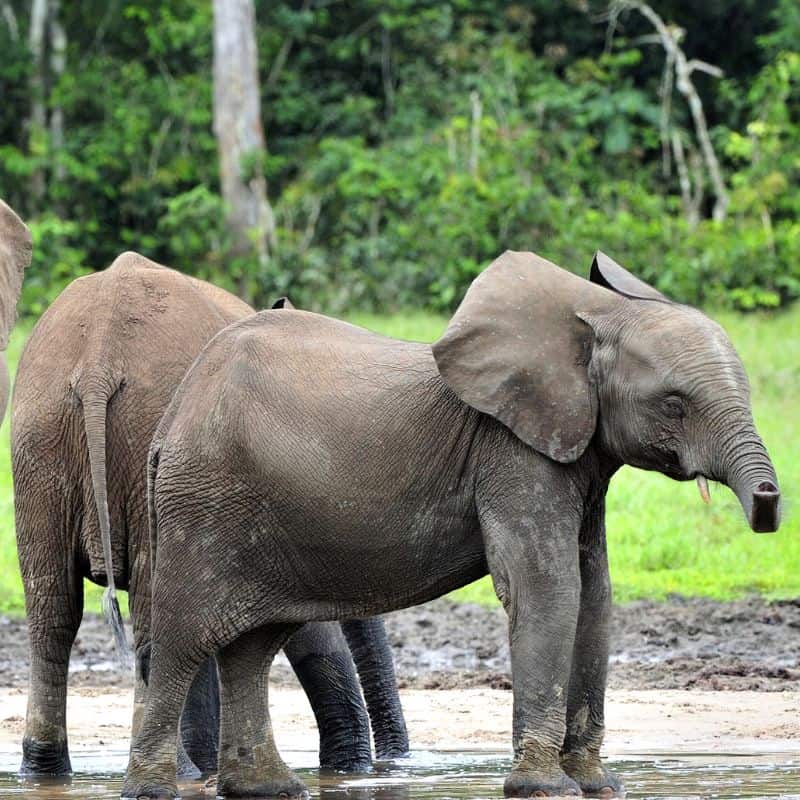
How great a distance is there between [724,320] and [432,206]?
10.9ft

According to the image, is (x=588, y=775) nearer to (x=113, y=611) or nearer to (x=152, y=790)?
(x=152, y=790)

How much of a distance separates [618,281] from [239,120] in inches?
581

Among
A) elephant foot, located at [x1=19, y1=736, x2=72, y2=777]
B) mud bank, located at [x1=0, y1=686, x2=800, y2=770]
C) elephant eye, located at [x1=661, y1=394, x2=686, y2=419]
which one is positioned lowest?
mud bank, located at [x1=0, y1=686, x2=800, y2=770]

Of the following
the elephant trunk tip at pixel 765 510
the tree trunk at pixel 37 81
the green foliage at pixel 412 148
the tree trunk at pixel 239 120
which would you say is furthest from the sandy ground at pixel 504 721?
the tree trunk at pixel 37 81

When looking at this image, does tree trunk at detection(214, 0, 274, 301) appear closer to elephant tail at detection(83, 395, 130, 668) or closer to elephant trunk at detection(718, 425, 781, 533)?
elephant tail at detection(83, 395, 130, 668)

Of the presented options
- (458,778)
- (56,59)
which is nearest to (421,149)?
(56,59)

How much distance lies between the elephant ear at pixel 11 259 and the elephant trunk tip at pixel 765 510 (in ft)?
8.00

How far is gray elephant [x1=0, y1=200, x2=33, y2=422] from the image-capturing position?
6.40 m

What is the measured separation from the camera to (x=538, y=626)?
18.4 feet

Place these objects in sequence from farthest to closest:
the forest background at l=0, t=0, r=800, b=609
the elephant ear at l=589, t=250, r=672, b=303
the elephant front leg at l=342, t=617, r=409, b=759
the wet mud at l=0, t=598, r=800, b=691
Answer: the forest background at l=0, t=0, r=800, b=609
the wet mud at l=0, t=598, r=800, b=691
the elephant front leg at l=342, t=617, r=409, b=759
the elephant ear at l=589, t=250, r=672, b=303

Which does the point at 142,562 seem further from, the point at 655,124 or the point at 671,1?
the point at 671,1

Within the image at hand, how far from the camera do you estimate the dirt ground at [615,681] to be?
7.55 meters

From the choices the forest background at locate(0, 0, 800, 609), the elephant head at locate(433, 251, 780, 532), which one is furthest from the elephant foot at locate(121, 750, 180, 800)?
the forest background at locate(0, 0, 800, 609)

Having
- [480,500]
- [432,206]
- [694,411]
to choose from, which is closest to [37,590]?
[480,500]
